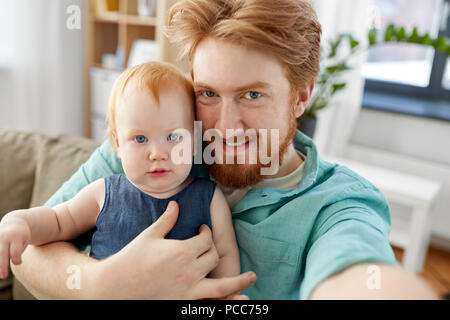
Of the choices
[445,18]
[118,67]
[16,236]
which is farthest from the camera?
[118,67]

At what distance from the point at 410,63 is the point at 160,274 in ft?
9.99

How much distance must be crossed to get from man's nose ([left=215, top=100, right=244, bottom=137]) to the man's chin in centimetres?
8

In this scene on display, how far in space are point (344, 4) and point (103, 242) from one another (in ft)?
7.70

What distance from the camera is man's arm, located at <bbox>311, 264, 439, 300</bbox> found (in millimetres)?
581

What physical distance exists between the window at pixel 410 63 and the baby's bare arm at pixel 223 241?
7.44ft

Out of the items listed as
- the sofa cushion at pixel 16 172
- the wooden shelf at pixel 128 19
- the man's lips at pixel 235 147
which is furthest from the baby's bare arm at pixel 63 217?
the wooden shelf at pixel 128 19

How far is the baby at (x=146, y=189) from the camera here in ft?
2.66

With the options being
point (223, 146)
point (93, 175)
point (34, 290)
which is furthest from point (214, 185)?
point (34, 290)

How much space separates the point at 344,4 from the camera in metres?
2.67

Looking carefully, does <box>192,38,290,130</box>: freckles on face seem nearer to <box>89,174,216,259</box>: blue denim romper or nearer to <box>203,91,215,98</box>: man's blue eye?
<box>203,91,215,98</box>: man's blue eye

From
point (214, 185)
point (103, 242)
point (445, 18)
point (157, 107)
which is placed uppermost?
point (445, 18)

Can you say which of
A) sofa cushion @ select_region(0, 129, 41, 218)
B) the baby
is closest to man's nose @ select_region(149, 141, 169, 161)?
the baby

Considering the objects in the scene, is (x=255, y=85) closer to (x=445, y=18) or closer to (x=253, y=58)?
(x=253, y=58)

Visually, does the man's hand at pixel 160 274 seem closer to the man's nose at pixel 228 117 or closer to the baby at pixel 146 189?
Result: the baby at pixel 146 189
